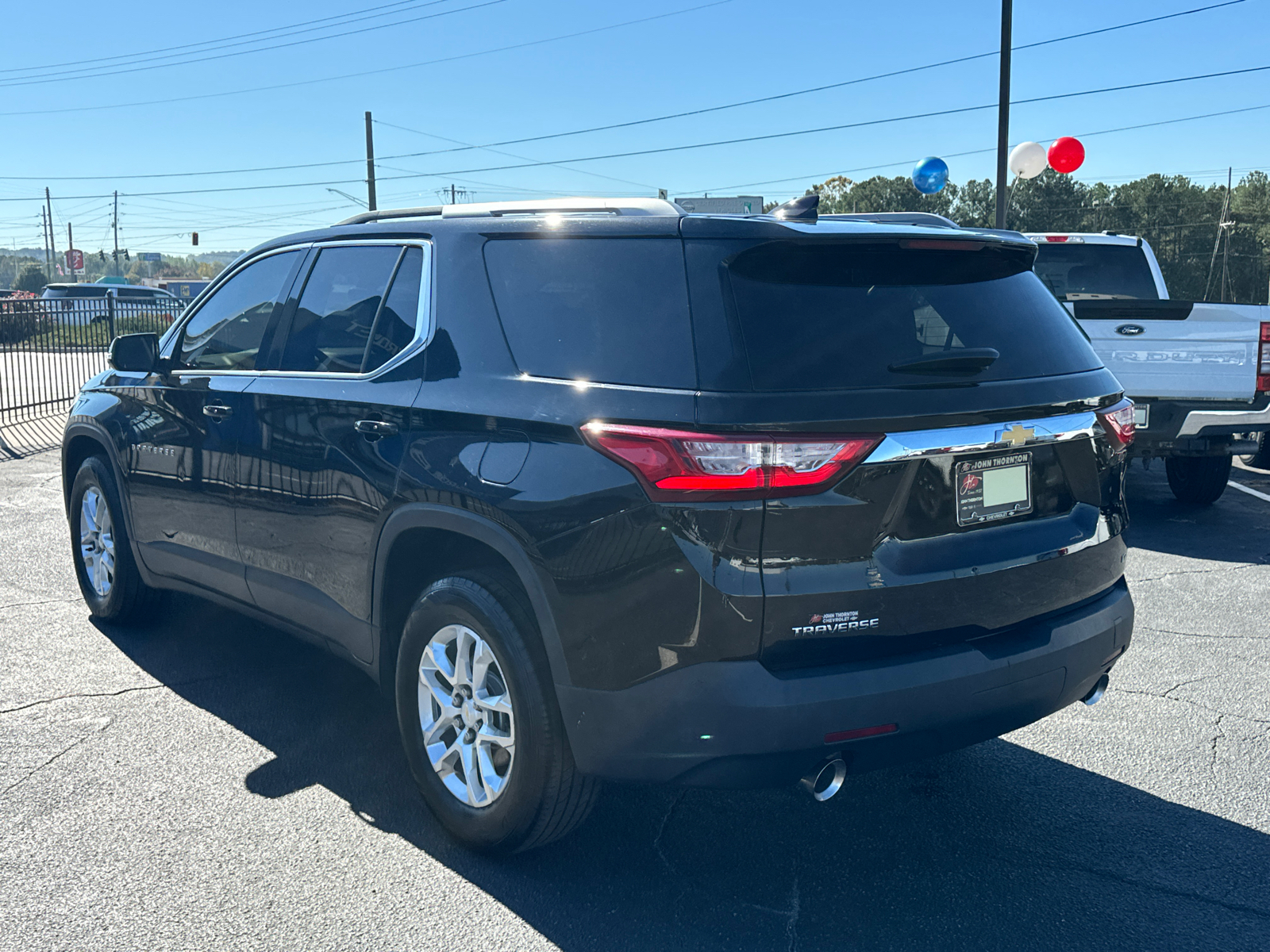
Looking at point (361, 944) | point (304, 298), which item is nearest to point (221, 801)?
point (361, 944)

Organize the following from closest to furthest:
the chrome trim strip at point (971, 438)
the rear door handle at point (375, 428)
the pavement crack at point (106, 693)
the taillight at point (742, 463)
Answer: the taillight at point (742, 463), the chrome trim strip at point (971, 438), the rear door handle at point (375, 428), the pavement crack at point (106, 693)

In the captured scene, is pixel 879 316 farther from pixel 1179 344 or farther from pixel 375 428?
pixel 1179 344

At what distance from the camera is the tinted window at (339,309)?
3.83m

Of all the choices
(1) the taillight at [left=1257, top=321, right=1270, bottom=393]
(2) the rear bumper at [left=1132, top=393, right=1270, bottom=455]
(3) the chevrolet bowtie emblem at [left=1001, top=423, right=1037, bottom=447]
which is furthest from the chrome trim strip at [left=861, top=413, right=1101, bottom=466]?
(1) the taillight at [left=1257, top=321, right=1270, bottom=393]

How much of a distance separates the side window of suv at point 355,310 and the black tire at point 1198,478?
7.07 metres

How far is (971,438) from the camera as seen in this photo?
2881 mm

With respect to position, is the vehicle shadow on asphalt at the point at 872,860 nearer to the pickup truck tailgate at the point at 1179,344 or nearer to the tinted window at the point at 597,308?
the tinted window at the point at 597,308

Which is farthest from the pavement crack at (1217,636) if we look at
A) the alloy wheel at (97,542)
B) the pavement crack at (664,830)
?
the alloy wheel at (97,542)

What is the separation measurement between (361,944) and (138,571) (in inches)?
120

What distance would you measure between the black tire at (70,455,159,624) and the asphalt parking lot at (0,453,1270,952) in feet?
1.67

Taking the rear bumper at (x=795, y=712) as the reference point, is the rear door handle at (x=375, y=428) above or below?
above

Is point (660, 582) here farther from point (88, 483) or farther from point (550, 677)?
point (88, 483)

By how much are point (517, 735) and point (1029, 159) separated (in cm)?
1816

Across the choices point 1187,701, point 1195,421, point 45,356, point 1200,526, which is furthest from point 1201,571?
point 45,356
